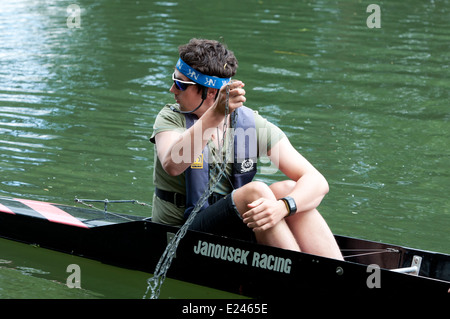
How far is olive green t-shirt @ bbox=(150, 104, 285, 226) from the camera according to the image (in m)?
4.43

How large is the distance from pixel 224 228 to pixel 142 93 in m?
5.72

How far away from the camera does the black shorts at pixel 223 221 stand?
14.2 feet

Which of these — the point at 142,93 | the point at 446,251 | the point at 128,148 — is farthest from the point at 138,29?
the point at 446,251

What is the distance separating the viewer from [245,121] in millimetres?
4426

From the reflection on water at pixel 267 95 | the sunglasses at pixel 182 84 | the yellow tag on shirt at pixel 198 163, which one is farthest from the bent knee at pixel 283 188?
the reflection on water at pixel 267 95

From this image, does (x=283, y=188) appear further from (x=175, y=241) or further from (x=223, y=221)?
(x=175, y=241)

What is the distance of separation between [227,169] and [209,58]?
27.6 inches

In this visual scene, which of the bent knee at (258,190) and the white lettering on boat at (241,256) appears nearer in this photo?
the bent knee at (258,190)

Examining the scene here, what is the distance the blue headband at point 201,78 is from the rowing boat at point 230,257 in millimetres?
938

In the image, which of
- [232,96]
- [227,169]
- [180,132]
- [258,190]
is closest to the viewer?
[232,96]

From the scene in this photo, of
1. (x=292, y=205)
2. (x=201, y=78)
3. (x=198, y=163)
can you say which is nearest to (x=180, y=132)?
(x=198, y=163)

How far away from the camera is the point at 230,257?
14.8 ft

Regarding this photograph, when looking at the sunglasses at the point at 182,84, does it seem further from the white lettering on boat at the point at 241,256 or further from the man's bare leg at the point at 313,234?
the white lettering on boat at the point at 241,256
